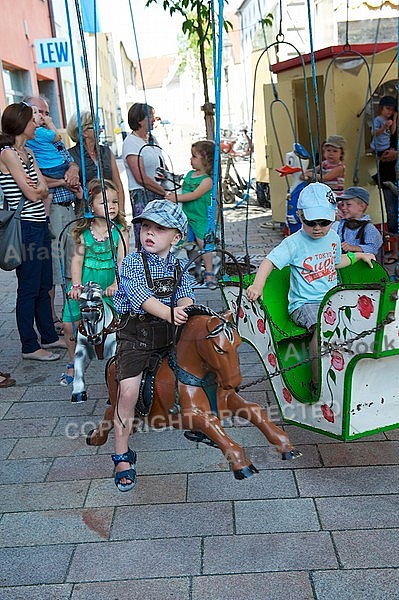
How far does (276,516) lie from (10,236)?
278 cm

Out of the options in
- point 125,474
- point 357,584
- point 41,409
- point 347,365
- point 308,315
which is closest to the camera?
point 357,584

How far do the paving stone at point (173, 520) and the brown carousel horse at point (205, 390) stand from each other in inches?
14.3

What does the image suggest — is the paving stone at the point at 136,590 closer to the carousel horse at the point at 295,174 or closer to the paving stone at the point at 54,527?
the paving stone at the point at 54,527

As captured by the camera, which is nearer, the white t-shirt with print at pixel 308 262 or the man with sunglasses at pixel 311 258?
the man with sunglasses at pixel 311 258

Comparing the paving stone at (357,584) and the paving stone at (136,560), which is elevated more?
the paving stone at (357,584)

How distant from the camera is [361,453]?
11.7ft

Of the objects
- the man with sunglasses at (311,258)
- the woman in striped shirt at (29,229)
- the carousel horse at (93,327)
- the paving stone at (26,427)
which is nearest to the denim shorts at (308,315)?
the man with sunglasses at (311,258)

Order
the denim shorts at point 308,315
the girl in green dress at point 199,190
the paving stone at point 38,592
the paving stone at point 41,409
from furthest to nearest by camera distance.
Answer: the girl in green dress at point 199,190 < the paving stone at point 41,409 < the denim shorts at point 308,315 < the paving stone at point 38,592

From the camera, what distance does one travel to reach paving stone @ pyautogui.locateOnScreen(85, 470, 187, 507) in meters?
3.26

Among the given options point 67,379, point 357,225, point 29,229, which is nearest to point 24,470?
point 67,379

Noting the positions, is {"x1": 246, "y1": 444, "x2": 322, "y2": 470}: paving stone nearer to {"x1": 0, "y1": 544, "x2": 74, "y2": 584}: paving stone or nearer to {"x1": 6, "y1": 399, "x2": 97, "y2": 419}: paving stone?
{"x1": 0, "y1": 544, "x2": 74, "y2": 584}: paving stone

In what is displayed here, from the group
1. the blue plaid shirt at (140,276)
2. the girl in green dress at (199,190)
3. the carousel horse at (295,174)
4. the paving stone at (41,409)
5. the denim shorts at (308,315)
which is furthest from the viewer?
the carousel horse at (295,174)

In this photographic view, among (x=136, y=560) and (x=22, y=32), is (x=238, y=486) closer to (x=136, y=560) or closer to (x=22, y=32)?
(x=136, y=560)

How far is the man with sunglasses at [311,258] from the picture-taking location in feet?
11.4
